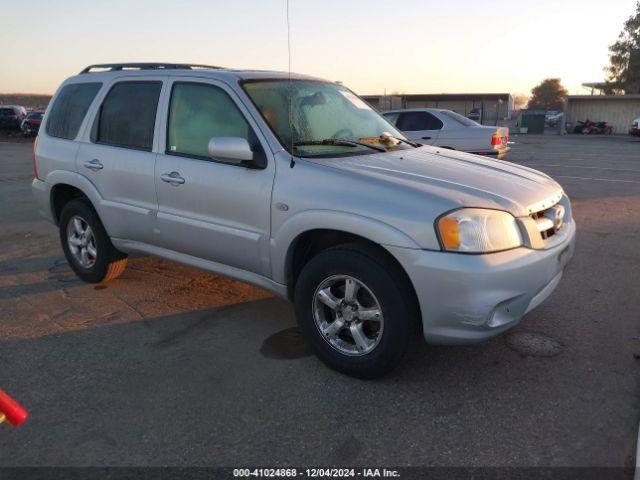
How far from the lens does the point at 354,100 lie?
174 inches

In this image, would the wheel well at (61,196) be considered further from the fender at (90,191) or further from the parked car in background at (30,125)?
the parked car in background at (30,125)

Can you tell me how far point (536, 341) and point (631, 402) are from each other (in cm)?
81

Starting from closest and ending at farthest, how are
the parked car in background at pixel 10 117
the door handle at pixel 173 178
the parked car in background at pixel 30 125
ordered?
the door handle at pixel 173 178, the parked car in background at pixel 30 125, the parked car in background at pixel 10 117

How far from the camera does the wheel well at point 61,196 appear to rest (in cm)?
496

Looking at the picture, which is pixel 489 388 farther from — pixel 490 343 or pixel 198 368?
pixel 198 368

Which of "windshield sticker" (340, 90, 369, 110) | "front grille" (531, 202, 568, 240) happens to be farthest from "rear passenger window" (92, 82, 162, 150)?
"front grille" (531, 202, 568, 240)

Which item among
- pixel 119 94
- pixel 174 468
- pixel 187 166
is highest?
pixel 119 94

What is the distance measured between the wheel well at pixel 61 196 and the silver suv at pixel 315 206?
0.15 metres

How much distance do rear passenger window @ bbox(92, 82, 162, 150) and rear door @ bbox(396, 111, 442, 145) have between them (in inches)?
332

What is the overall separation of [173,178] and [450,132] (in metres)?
9.23

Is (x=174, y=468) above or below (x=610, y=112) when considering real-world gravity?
below

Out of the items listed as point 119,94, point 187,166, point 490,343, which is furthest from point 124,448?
point 119,94

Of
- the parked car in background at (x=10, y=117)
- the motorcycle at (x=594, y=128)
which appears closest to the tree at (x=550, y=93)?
the motorcycle at (x=594, y=128)

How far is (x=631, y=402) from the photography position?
290 cm
